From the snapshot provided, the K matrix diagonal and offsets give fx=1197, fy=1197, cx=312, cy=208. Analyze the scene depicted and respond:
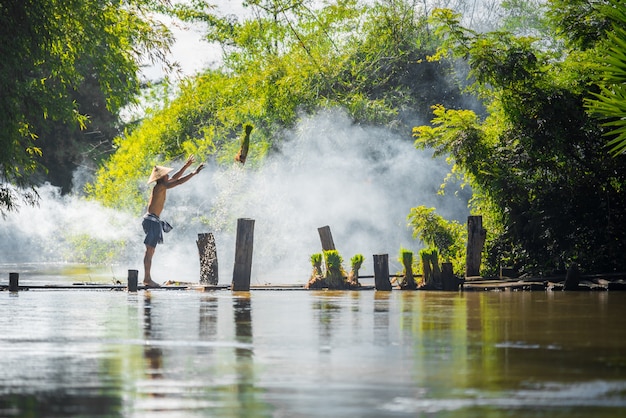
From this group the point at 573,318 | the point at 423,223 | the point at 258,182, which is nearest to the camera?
the point at 573,318

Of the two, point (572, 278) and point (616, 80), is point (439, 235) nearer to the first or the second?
point (572, 278)

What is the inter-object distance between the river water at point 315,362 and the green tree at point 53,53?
5.41 metres

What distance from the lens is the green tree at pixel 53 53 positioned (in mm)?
18688

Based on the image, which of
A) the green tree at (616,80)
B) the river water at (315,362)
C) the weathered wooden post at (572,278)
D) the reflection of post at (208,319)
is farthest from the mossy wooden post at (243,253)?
the river water at (315,362)

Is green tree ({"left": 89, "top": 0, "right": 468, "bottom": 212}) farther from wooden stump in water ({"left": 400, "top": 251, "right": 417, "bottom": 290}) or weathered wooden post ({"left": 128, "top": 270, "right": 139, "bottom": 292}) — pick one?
weathered wooden post ({"left": 128, "top": 270, "right": 139, "bottom": 292})

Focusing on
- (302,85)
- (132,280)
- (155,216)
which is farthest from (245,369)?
(302,85)

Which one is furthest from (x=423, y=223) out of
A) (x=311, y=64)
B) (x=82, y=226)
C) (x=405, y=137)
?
(x=82, y=226)

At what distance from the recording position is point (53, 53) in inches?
811

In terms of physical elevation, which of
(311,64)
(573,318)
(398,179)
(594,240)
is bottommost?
(573,318)

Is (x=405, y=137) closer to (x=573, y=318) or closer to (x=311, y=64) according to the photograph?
(x=311, y=64)

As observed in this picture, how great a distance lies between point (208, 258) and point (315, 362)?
15.4 m

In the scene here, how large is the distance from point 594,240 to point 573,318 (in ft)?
33.0

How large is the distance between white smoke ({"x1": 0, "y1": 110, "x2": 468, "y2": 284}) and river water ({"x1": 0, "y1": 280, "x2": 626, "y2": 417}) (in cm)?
1901

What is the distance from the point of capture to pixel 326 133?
3497cm
